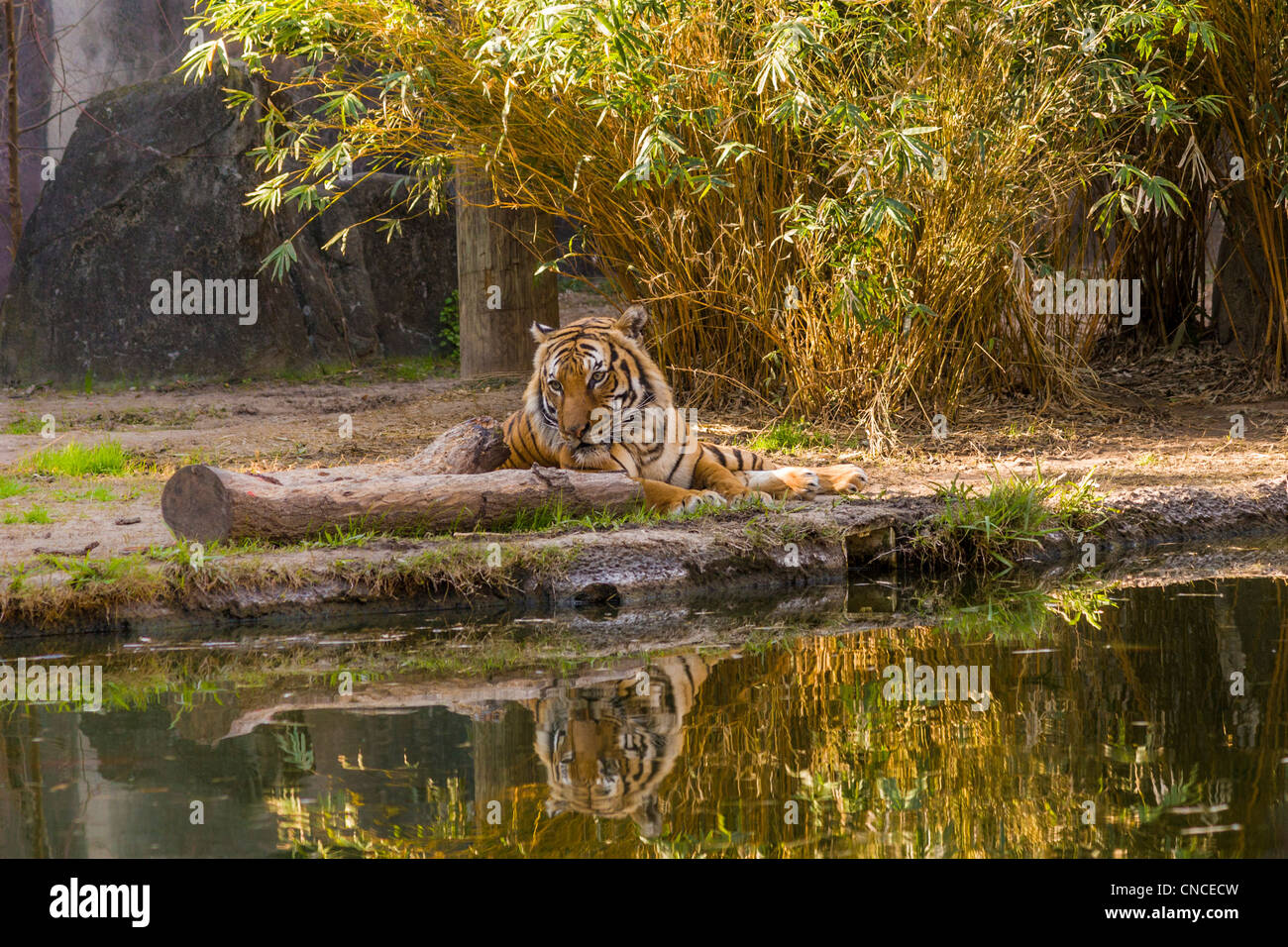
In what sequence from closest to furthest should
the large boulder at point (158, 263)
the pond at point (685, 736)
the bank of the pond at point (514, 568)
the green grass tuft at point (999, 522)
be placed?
1. the pond at point (685, 736)
2. the bank of the pond at point (514, 568)
3. the green grass tuft at point (999, 522)
4. the large boulder at point (158, 263)

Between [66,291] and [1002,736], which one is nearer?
[1002,736]

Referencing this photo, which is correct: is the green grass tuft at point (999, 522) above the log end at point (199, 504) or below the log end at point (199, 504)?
below

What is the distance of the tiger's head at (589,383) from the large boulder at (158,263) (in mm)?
5265

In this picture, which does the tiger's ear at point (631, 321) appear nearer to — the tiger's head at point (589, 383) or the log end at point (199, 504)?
the tiger's head at point (589, 383)

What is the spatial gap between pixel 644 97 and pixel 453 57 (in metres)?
1.24

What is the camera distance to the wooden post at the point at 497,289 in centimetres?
910

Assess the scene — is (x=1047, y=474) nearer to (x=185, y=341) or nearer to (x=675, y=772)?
A: (x=675, y=772)

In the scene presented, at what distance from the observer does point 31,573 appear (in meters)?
4.23

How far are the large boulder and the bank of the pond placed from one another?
241 inches

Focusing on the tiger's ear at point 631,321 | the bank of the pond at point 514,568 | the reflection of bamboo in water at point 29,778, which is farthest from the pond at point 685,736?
the tiger's ear at point 631,321

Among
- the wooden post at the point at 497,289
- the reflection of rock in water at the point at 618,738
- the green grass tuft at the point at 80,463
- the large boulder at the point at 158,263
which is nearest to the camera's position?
the reflection of rock in water at the point at 618,738

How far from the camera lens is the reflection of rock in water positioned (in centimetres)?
269

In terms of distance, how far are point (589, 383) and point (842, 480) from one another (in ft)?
3.89
